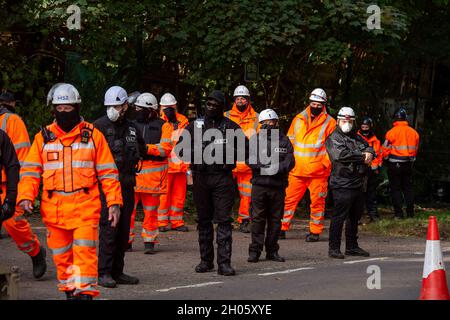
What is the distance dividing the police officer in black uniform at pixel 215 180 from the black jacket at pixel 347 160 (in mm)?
1995

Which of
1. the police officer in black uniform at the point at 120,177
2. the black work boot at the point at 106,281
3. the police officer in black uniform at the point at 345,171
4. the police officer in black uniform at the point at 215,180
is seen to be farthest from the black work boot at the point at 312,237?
the black work boot at the point at 106,281

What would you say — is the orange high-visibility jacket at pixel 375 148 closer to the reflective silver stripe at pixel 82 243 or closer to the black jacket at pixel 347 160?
the black jacket at pixel 347 160

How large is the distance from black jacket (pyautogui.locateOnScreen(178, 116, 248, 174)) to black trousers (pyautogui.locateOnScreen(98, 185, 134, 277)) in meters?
0.99

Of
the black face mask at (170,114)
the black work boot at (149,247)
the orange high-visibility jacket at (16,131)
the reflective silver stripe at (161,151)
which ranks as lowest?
the black work boot at (149,247)

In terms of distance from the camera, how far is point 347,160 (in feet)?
43.0

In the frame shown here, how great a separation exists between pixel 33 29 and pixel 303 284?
34.8 feet

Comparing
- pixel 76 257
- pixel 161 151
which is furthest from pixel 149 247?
pixel 76 257

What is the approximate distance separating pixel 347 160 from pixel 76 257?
5509 millimetres

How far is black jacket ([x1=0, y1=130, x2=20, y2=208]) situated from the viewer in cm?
886

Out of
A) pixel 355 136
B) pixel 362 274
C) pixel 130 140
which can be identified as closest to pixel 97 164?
pixel 130 140

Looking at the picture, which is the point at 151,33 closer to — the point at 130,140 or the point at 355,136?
the point at 355,136

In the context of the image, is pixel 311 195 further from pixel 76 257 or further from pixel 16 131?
pixel 76 257

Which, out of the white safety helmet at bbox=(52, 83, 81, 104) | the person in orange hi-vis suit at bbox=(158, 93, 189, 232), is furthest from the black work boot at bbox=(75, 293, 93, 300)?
the person in orange hi-vis suit at bbox=(158, 93, 189, 232)

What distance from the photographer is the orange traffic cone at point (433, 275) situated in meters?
9.01
